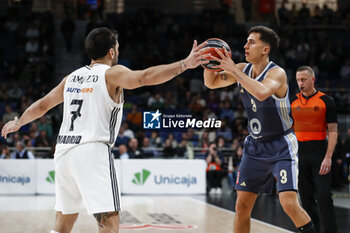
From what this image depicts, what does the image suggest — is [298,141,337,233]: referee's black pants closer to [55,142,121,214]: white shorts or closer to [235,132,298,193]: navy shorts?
[235,132,298,193]: navy shorts

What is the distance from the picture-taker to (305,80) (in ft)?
19.5

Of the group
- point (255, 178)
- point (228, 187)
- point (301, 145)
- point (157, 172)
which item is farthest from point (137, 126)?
point (255, 178)

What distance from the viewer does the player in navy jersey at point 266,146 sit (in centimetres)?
459

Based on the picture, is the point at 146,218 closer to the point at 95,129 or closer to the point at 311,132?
the point at 311,132

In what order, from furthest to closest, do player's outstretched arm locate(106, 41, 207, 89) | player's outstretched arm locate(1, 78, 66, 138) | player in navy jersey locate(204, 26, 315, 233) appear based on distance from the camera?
player in navy jersey locate(204, 26, 315, 233), player's outstretched arm locate(1, 78, 66, 138), player's outstretched arm locate(106, 41, 207, 89)

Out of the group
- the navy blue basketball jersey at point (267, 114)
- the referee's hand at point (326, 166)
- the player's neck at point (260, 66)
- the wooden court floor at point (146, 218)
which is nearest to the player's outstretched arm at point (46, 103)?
the navy blue basketball jersey at point (267, 114)

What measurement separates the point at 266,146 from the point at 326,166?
1.27 m

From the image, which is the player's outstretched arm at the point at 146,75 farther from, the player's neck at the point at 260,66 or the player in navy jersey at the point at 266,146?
the player's neck at the point at 260,66

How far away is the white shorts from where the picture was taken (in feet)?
12.2

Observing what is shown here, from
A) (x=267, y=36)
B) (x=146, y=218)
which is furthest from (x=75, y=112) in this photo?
(x=146, y=218)

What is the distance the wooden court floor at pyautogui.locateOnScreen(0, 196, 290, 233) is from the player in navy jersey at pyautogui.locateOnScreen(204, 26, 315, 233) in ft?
6.94

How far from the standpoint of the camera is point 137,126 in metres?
12.9

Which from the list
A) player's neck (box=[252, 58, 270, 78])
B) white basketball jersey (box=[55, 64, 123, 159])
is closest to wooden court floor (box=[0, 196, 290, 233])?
player's neck (box=[252, 58, 270, 78])

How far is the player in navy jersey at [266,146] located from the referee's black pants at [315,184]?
1178mm
